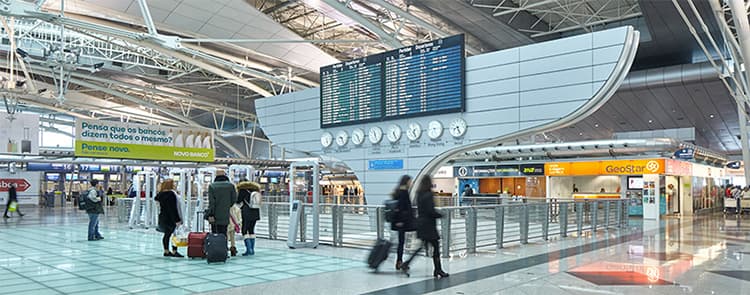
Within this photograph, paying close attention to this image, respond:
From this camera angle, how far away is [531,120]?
11945 mm

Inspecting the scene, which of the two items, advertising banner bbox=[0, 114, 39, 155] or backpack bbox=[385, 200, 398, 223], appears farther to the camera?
advertising banner bbox=[0, 114, 39, 155]

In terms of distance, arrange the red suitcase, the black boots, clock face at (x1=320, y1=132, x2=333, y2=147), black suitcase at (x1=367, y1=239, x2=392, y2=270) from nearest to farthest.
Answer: the black boots
black suitcase at (x1=367, y1=239, x2=392, y2=270)
the red suitcase
clock face at (x1=320, y1=132, x2=333, y2=147)

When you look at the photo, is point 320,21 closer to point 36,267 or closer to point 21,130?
point 21,130

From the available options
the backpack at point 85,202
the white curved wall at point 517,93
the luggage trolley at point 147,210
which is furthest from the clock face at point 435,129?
the luggage trolley at point 147,210

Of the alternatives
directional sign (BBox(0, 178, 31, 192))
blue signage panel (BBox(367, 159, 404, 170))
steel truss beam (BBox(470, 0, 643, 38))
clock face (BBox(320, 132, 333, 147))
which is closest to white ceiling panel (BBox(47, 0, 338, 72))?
clock face (BBox(320, 132, 333, 147))

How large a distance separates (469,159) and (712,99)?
13.2 meters

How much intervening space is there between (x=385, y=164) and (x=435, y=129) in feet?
6.26

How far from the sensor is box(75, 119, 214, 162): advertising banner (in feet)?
63.9

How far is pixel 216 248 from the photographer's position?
8.56m

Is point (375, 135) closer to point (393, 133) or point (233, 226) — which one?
point (393, 133)

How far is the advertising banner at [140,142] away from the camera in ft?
63.9

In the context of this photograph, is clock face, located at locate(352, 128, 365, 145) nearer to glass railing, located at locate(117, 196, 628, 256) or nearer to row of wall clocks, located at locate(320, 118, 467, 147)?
row of wall clocks, located at locate(320, 118, 467, 147)

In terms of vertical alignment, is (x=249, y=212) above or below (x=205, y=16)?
below

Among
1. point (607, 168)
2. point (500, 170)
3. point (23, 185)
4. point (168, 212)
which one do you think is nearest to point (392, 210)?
point (168, 212)
